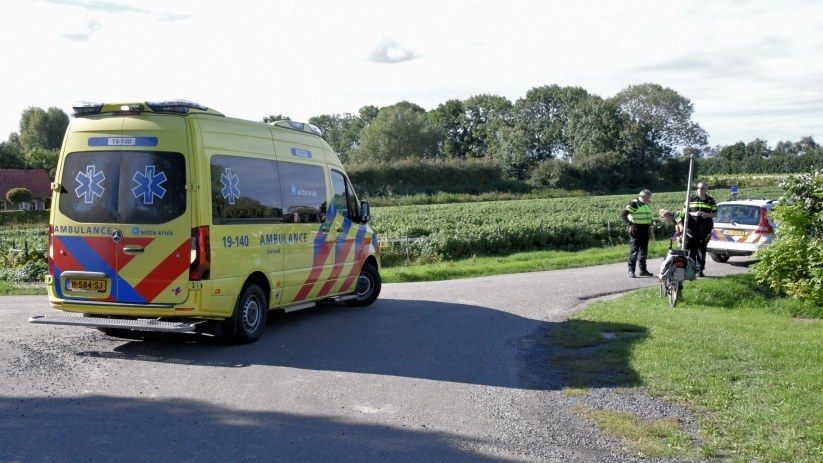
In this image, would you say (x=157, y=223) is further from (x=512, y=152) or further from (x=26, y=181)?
(x=512, y=152)

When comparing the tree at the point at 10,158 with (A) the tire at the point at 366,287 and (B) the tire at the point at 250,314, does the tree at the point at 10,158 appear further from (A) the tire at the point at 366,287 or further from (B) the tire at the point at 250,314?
(B) the tire at the point at 250,314

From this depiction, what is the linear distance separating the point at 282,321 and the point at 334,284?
98 centimetres

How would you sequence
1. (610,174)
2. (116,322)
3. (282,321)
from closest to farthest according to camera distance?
1. (116,322)
2. (282,321)
3. (610,174)

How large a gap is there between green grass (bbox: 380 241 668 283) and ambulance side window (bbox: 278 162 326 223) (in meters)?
7.03

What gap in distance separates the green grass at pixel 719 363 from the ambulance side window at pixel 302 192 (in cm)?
375

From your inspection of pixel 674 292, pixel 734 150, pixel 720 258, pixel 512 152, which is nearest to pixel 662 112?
pixel 512 152

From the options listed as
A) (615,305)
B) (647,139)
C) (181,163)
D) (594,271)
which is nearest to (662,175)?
(647,139)

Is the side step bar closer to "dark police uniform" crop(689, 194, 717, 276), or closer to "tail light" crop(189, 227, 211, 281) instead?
"tail light" crop(189, 227, 211, 281)

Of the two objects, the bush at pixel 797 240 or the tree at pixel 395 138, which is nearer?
A: the bush at pixel 797 240

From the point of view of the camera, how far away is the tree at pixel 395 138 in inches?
3583

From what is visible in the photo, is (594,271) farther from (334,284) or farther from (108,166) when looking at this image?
(108,166)

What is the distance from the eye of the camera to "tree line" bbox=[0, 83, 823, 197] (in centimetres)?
7881

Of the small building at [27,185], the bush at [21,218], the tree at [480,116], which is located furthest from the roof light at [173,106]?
the tree at [480,116]

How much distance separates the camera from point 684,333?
9.45m
